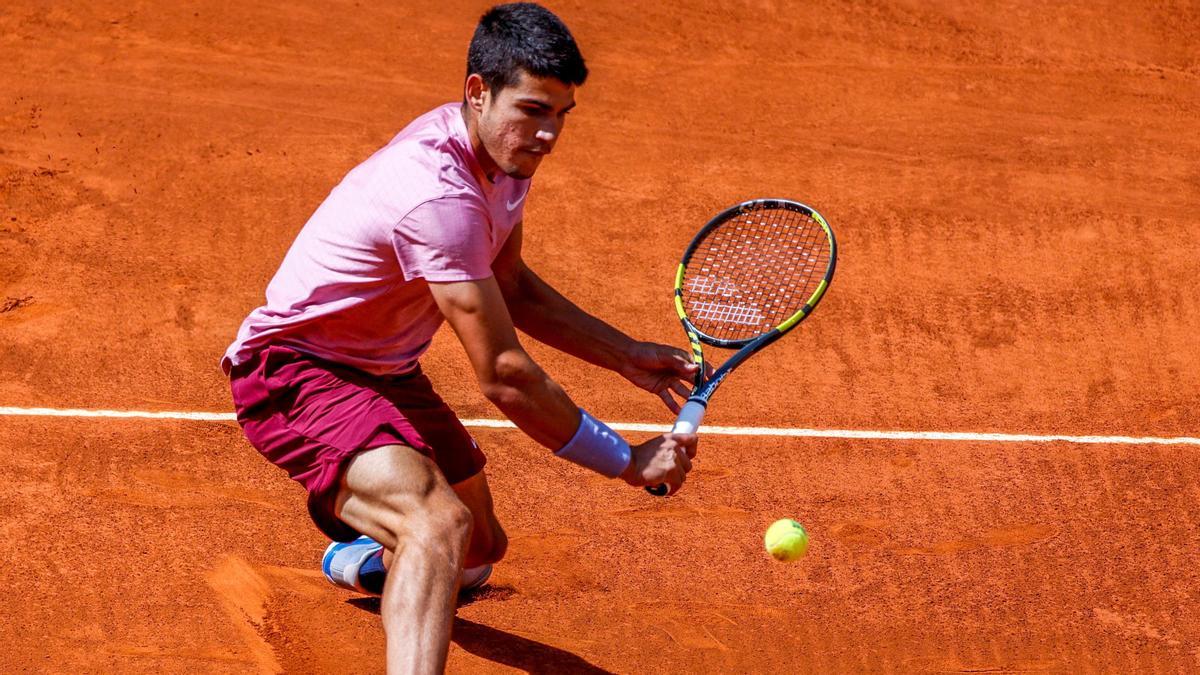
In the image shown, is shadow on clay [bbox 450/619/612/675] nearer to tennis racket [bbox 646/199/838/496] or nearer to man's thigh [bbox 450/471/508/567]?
man's thigh [bbox 450/471/508/567]

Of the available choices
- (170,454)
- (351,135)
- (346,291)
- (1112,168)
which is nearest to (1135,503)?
(1112,168)

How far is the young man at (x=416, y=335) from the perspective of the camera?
393 cm

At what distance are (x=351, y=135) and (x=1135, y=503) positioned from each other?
535 centimetres

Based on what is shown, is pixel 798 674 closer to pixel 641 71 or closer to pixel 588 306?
pixel 588 306

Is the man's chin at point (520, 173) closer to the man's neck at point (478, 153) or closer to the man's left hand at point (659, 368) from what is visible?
the man's neck at point (478, 153)

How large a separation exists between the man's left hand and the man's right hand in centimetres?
51

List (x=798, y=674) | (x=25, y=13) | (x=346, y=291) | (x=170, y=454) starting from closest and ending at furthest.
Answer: (x=346, y=291), (x=798, y=674), (x=170, y=454), (x=25, y=13)

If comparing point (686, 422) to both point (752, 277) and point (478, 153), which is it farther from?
point (752, 277)

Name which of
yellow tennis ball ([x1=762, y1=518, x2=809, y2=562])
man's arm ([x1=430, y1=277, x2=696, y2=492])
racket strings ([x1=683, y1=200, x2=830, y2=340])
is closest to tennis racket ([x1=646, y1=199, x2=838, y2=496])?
racket strings ([x1=683, y1=200, x2=830, y2=340])

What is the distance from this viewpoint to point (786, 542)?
203 inches

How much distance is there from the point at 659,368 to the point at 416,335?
3.06 feet

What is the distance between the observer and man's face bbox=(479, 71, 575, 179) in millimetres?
4051

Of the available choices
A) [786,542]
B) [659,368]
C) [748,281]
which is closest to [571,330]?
[659,368]

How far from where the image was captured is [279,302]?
4.34 meters
